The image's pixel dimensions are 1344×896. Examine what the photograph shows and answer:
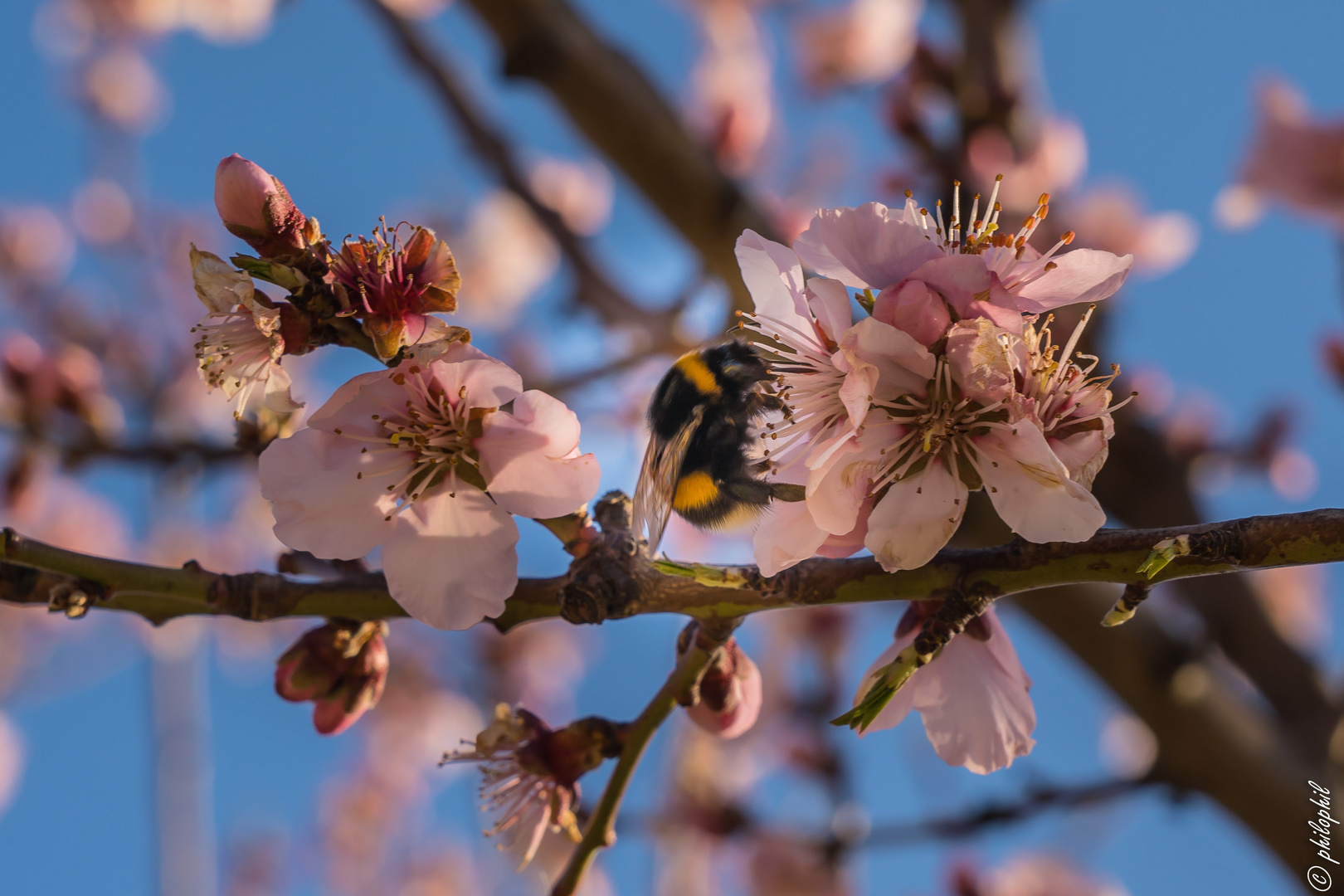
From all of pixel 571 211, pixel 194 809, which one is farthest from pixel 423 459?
pixel 571 211

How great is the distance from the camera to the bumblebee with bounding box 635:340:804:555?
876 millimetres

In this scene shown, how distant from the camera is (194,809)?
295cm

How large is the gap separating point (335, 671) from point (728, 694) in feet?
1.55

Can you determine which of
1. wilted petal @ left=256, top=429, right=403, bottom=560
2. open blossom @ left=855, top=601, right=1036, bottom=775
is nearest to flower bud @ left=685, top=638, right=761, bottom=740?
open blossom @ left=855, top=601, right=1036, bottom=775

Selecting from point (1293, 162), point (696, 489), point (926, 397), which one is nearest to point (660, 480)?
point (696, 489)

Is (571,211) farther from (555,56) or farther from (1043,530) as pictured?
(1043,530)

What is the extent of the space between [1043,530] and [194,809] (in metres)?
3.03

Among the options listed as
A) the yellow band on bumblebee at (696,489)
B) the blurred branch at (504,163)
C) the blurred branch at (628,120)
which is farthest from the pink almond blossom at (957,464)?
the blurred branch at (504,163)

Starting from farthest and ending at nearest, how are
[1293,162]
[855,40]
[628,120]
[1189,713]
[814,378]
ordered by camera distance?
1. [855,40]
2. [1293,162]
3. [628,120]
4. [1189,713]
5. [814,378]

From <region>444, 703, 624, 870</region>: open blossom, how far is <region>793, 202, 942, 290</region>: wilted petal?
23.0 inches

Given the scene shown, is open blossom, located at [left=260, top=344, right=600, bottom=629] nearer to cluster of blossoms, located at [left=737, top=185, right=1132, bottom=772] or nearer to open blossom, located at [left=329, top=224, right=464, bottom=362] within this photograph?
open blossom, located at [left=329, top=224, right=464, bottom=362]

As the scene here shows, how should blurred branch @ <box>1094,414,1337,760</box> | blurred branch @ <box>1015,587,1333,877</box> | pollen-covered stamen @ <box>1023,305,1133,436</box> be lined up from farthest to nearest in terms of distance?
blurred branch @ <box>1094,414,1337,760</box> → blurred branch @ <box>1015,587,1333,877</box> → pollen-covered stamen @ <box>1023,305,1133,436</box>

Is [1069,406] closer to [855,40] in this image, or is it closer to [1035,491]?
[1035,491]

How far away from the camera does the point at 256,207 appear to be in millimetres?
917
